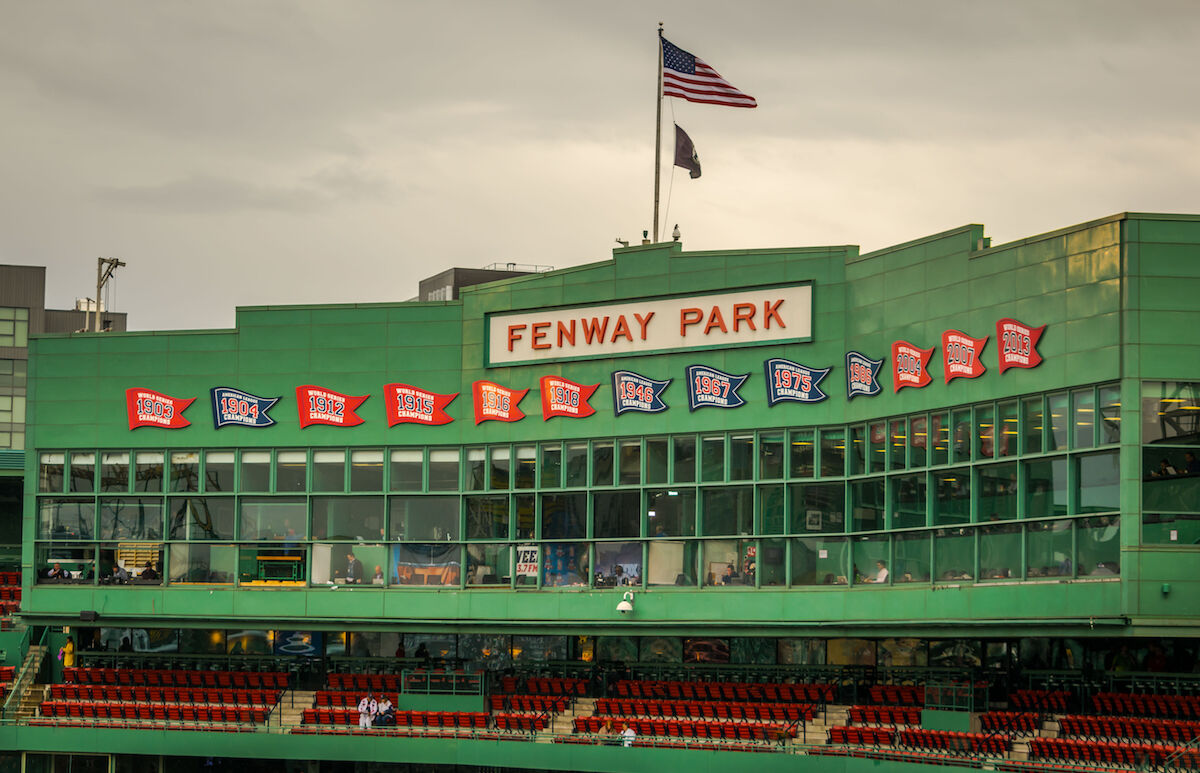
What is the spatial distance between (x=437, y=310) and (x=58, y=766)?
1833 centimetres

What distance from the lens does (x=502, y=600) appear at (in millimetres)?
44938

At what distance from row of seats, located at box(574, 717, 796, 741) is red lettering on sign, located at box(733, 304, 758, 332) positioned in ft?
34.5

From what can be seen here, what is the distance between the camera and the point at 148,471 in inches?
1905

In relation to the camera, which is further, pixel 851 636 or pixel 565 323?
pixel 565 323

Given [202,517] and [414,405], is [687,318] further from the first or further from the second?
[202,517]

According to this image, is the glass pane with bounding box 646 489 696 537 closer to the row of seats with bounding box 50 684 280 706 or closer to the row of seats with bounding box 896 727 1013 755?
the row of seats with bounding box 896 727 1013 755

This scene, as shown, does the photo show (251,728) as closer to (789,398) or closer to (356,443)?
(356,443)

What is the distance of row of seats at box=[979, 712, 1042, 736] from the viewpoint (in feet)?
123

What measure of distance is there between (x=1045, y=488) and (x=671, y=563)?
11.5 meters

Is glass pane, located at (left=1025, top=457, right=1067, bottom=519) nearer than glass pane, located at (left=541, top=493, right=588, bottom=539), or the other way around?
glass pane, located at (left=1025, top=457, right=1067, bottom=519)

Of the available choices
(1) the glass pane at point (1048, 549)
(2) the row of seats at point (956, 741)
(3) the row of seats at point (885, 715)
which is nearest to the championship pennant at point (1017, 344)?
(1) the glass pane at point (1048, 549)

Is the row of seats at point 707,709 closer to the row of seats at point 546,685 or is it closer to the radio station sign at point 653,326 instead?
the row of seats at point 546,685

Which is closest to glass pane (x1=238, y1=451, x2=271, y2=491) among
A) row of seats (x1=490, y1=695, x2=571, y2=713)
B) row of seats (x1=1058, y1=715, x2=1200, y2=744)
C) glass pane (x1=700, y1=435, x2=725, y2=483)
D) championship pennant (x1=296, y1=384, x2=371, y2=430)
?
championship pennant (x1=296, y1=384, x2=371, y2=430)

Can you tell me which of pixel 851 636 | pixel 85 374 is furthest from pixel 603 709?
pixel 85 374
